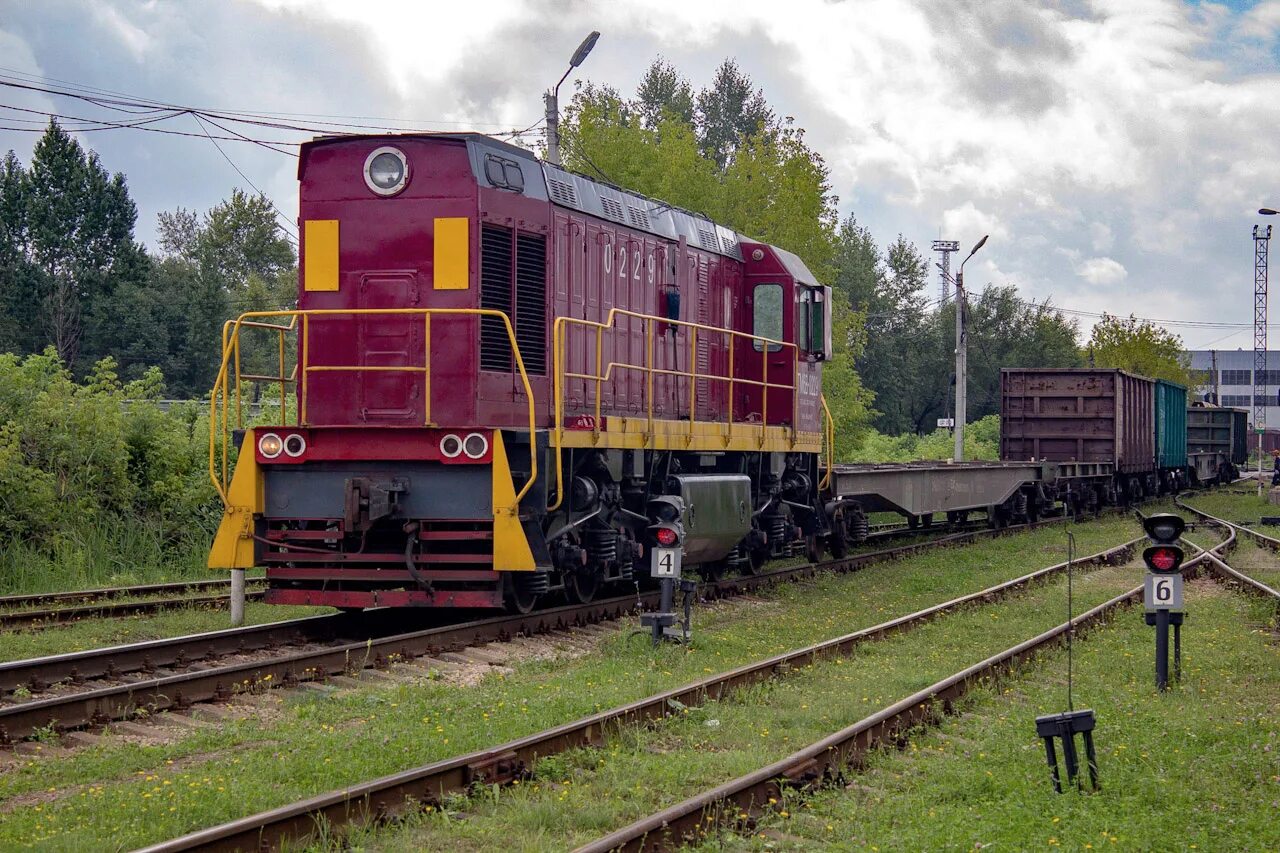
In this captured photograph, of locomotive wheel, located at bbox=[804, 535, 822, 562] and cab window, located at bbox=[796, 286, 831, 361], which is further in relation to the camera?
locomotive wheel, located at bbox=[804, 535, 822, 562]

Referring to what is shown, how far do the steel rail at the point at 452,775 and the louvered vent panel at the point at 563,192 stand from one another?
5039mm

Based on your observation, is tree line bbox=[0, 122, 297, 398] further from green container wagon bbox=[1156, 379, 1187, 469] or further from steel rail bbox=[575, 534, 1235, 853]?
steel rail bbox=[575, 534, 1235, 853]

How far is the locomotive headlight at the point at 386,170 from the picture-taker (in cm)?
1142

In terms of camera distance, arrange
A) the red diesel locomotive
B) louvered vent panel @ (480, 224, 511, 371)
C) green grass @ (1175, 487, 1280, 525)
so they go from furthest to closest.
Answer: green grass @ (1175, 487, 1280, 525)
louvered vent panel @ (480, 224, 511, 371)
the red diesel locomotive

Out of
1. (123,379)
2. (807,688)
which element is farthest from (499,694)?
(123,379)

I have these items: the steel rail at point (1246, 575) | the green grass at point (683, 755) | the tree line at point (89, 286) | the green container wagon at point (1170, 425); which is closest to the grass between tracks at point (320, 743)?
the green grass at point (683, 755)

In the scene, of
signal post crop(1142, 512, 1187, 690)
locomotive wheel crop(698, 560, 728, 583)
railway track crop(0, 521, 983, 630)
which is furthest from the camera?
locomotive wheel crop(698, 560, 728, 583)

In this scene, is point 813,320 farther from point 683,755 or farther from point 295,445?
point 683,755

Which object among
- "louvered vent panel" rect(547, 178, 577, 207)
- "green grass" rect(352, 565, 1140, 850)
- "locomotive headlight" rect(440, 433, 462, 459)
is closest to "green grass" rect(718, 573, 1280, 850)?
"green grass" rect(352, 565, 1140, 850)

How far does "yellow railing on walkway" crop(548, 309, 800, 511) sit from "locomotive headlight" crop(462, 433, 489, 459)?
2.24ft

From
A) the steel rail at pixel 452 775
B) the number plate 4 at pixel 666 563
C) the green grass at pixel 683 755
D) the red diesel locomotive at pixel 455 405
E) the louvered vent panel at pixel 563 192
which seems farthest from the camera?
the louvered vent panel at pixel 563 192

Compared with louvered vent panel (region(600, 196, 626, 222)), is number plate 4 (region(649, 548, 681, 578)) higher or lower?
lower

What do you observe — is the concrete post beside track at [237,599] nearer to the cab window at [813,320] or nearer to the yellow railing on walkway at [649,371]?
the yellow railing on walkway at [649,371]

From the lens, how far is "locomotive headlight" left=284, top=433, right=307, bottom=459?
35.4ft
